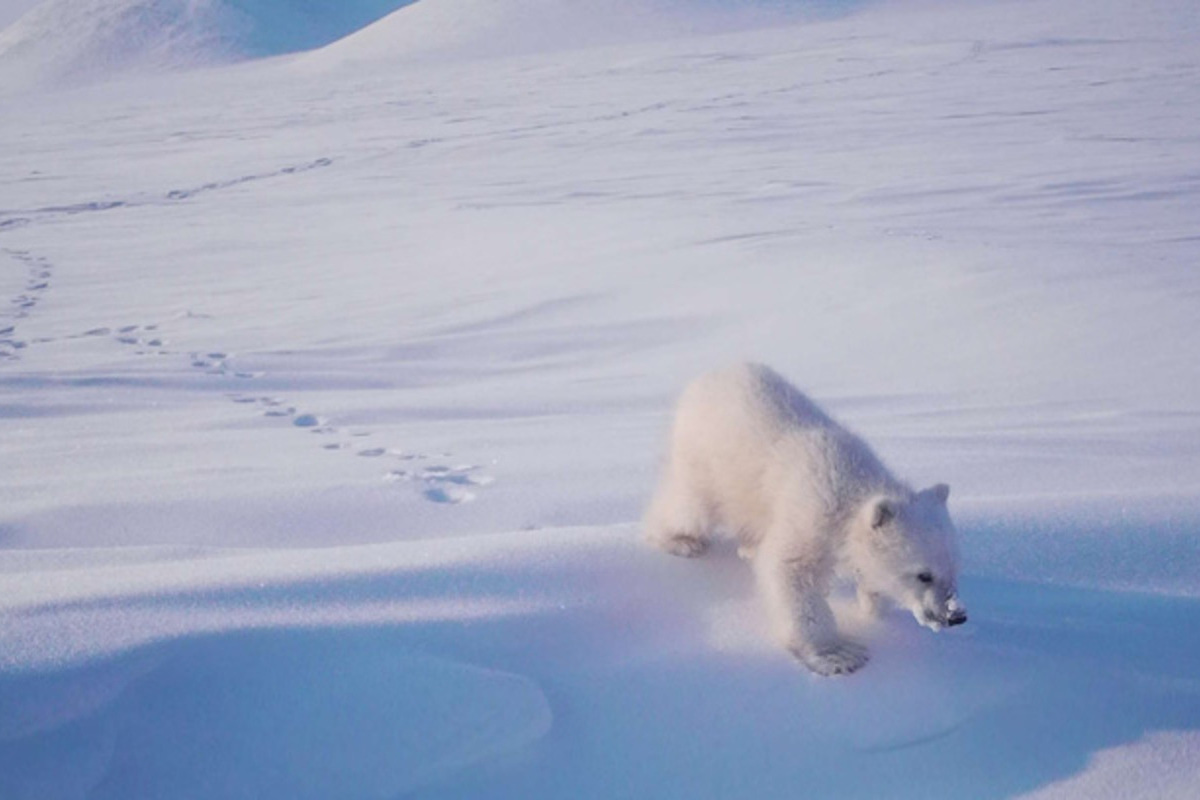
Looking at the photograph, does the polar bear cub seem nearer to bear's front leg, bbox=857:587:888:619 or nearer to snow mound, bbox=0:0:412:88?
bear's front leg, bbox=857:587:888:619

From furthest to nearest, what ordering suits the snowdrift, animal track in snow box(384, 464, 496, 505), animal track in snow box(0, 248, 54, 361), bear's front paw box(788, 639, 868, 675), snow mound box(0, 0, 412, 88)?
1. snow mound box(0, 0, 412, 88)
2. animal track in snow box(0, 248, 54, 361)
3. animal track in snow box(384, 464, 496, 505)
4. bear's front paw box(788, 639, 868, 675)
5. the snowdrift

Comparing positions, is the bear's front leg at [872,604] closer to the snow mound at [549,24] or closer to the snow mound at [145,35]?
the snow mound at [549,24]

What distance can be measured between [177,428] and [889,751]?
3823 mm

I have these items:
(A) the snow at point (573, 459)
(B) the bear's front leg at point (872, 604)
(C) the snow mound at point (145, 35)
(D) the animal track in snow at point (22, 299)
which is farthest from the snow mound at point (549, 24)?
(B) the bear's front leg at point (872, 604)

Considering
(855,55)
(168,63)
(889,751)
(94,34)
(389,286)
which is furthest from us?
(94,34)

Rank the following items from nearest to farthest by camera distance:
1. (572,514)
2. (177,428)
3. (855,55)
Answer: (572,514)
(177,428)
(855,55)

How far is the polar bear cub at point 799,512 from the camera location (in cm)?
189

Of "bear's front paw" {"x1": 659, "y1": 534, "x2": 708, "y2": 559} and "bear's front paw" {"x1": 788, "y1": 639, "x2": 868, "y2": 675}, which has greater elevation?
"bear's front paw" {"x1": 659, "y1": 534, "x2": 708, "y2": 559}

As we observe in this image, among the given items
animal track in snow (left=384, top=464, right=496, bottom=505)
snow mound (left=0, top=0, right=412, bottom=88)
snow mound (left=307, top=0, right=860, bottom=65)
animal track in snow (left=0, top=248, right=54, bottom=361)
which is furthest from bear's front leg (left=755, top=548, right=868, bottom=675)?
snow mound (left=0, top=0, right=412, bottom=88)

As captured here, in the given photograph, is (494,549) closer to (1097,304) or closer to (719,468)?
(719,468)

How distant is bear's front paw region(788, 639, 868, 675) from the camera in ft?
5.96

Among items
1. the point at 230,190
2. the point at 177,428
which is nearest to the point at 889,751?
the point at 177,428

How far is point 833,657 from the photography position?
183cm

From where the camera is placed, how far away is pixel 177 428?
4734mm
